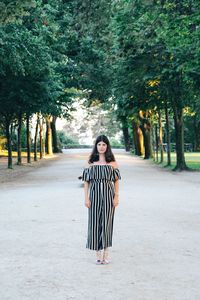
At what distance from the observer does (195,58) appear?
913 inches

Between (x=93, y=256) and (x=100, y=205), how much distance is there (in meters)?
0.84

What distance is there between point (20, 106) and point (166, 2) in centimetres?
1314

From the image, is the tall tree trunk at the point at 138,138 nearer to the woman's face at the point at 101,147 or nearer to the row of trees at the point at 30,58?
the row of trees at the point at 30,58

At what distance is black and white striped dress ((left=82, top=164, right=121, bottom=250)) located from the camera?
24.6ft

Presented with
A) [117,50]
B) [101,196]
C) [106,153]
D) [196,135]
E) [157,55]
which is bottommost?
[101,196]

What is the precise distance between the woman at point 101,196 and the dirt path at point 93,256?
286mm

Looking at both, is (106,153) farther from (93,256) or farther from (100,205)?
(93,256)

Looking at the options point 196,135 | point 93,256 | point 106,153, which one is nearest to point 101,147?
point 106,153

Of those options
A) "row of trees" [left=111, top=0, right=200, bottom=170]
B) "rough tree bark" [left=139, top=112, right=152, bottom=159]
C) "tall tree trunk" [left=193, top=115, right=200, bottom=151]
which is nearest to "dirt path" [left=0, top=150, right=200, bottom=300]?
"row of trees" [left=111, top=0, right=200, bottom=170]

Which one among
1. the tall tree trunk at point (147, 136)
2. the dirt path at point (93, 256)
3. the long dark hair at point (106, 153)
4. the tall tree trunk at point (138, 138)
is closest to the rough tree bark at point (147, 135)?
the tall tree trunk at point (147, 136)

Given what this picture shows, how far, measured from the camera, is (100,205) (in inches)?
298

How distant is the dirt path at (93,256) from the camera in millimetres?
6090

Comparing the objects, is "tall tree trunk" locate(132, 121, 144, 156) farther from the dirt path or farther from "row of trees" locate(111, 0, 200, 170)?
the dirt path

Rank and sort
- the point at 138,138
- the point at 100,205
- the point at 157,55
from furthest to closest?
the point at 138,138 → the point at 157,55 → the point at 100,205
